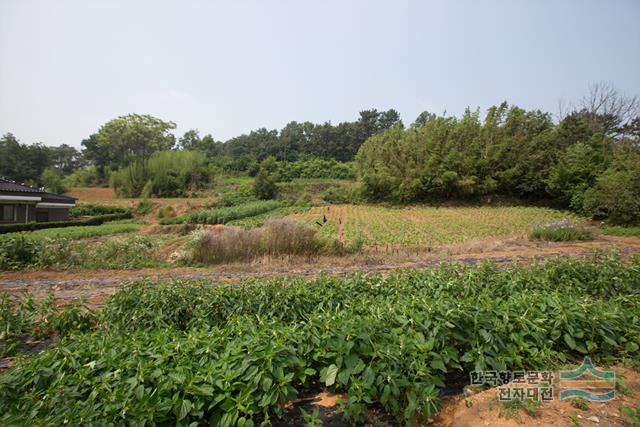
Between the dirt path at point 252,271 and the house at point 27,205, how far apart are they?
22.9 m

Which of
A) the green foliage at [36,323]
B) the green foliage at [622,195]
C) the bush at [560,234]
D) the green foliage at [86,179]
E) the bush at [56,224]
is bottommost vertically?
the bush at [56,224]

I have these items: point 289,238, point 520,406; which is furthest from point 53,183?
point 520,406

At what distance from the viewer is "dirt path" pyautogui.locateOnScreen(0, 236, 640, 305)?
6180 mm

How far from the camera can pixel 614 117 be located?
32.8 m

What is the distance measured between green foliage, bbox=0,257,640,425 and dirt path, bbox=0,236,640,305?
323 centimetres

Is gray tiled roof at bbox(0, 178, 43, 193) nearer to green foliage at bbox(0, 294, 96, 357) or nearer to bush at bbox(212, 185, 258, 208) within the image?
bush at bbox(212, 185, 258, 208)

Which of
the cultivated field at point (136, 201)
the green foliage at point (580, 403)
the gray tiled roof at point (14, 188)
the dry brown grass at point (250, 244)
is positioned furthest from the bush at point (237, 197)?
the green foliage at point (580, 403)

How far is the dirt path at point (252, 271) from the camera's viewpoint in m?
6.18

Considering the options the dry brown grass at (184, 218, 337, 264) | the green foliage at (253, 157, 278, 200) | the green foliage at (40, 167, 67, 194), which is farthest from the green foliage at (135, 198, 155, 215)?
the dry brown grass at (184, 218, 337, 264)

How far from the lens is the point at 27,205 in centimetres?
2508

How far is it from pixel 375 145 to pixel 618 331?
1573 inches

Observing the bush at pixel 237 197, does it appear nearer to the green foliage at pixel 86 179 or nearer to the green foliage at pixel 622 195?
the green foliage at pixel 86 179

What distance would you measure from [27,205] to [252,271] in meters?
28.4

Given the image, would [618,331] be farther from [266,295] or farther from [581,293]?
[266,295]
